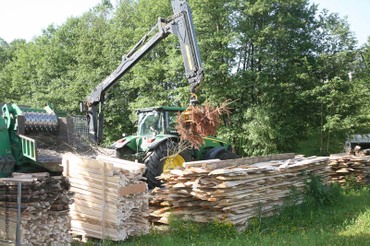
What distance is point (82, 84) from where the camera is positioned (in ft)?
101

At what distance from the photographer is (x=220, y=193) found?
833 centimetres

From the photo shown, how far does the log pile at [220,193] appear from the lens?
840 centimetres

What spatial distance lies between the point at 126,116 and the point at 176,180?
2028 cm

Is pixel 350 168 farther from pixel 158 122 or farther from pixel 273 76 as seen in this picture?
pixel 273 76

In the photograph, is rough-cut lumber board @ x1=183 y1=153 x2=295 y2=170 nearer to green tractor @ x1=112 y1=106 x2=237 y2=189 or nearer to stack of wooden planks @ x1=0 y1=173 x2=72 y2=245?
green tractor @ x1=112 y1=106 x2=237 y2=189

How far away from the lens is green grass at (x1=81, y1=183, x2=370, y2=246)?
23.5 feet

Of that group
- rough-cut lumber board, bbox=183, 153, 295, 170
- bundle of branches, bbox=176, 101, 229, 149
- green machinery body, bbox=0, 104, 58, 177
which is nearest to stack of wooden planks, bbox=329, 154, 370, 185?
rough-cut lumber board, bbox=183, 153, 295, 170

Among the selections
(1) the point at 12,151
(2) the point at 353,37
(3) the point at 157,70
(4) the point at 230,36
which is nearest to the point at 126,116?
(3) the point at 157,70

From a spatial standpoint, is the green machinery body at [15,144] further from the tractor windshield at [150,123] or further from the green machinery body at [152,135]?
the tractor windshield at [150,123]

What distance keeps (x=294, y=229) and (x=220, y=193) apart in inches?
60.3

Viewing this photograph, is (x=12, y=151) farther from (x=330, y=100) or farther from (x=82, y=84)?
(x=82, y=84)

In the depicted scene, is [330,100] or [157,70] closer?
[330,100]

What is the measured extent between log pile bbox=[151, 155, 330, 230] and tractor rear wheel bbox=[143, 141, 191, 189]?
126 cm

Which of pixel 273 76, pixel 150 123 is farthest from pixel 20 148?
pixel 273 76
